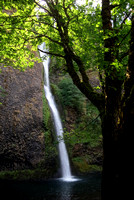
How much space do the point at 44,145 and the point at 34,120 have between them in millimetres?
2309

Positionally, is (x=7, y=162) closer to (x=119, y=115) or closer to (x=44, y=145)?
(x=44, y=145)

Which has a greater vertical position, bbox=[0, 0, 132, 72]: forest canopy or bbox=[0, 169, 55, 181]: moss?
bbox=[0, 0, 132, 72]: forest canopy

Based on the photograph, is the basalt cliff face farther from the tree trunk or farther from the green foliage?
the tree trunk

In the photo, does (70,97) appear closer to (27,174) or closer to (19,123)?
(19,123)

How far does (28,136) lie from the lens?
1291cm

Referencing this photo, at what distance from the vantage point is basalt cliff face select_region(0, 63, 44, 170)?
38.5ft

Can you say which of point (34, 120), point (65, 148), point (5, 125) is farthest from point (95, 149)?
point (5, 125)

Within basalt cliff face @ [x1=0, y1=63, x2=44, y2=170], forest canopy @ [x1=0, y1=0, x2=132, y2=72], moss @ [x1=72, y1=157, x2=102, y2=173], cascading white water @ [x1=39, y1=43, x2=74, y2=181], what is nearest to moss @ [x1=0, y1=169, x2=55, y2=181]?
basalt cliff face @ [x1=0, y1=63, x2=44, y2=170]

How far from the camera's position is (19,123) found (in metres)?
12.8

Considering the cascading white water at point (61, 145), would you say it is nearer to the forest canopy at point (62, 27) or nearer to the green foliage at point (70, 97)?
the green foliage at point (70, 97)

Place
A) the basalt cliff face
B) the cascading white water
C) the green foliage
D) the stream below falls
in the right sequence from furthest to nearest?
the green foliage → the cascading white water → the basalt cliff face → the stream below falls

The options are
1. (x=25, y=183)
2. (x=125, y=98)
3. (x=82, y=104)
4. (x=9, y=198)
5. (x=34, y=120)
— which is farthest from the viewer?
(x=82, y=104)

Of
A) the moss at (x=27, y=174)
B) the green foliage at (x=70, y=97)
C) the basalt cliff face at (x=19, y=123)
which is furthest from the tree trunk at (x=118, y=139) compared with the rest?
the green foliage at (x=70, y=97)

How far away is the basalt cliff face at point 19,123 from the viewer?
11.7 metres
